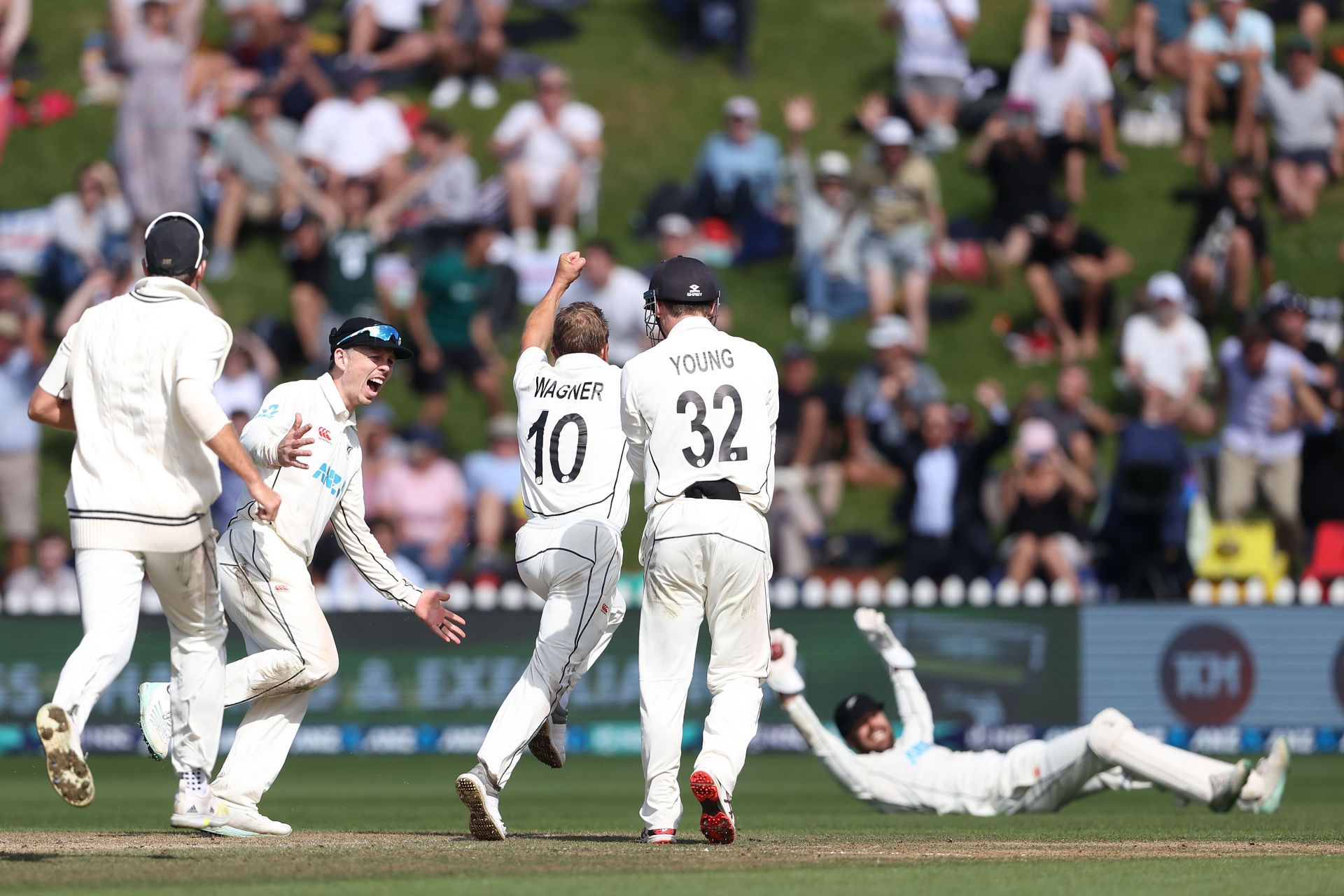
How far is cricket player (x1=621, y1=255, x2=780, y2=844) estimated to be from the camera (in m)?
8.26

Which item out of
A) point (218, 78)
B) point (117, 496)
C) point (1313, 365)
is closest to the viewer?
point (117, 496)

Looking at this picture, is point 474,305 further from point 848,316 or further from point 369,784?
point 369,784

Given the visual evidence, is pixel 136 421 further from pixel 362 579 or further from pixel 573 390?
pixel 362 579

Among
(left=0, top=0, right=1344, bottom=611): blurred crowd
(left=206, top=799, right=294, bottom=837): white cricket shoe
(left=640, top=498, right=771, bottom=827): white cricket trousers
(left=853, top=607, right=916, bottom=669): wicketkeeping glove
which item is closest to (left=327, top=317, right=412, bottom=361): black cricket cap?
(left=640, top=498, right=771, bottom=827): white cricket trousers

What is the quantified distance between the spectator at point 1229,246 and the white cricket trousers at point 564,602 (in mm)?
12959

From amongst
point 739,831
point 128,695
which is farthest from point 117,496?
point 128,695

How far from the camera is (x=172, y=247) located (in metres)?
8.09

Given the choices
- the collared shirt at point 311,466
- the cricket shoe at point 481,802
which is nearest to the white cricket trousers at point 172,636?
the collared shirt at point 311,466

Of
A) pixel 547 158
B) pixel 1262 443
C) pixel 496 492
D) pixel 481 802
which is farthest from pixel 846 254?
pixel 481 802

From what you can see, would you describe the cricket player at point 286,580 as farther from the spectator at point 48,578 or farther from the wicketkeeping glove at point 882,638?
the spectator at point 48,578

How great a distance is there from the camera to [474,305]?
63.6 feet

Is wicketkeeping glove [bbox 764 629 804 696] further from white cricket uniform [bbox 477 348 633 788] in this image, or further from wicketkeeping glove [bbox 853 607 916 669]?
white cricket uniform [bbox 477 348 633 788]

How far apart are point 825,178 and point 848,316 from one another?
1.50m

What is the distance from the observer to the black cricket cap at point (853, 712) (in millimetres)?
10914
